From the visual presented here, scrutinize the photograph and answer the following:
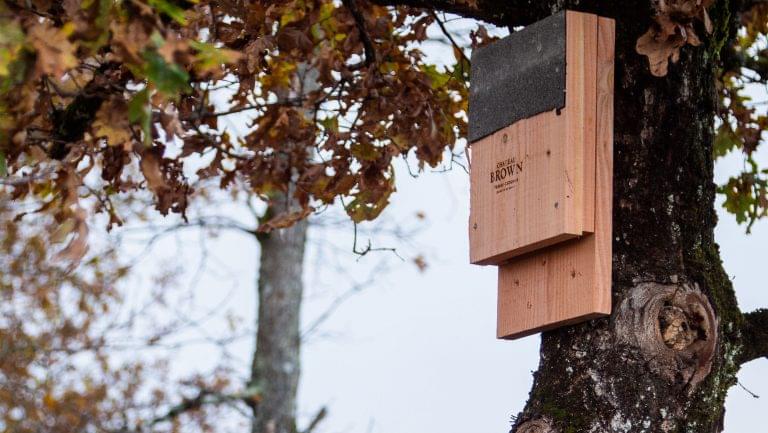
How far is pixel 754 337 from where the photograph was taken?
316 cm

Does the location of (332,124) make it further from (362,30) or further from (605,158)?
(605,158)

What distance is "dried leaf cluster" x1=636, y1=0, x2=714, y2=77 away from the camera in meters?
2.94

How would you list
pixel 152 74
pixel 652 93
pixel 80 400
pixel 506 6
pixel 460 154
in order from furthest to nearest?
pixel 80 400
pixel 460 154
pixel 506 6
pixel 652 93
pixel 152 74

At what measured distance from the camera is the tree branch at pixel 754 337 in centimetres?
312

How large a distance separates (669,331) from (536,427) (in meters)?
0.42

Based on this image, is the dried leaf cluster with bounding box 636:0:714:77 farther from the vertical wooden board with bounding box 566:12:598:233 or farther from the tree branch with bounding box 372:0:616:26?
the tree branch with bounding box 372:0:616:26

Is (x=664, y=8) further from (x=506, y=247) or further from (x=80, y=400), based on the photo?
(x=80, y=400)

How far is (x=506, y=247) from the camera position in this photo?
10.3 feet

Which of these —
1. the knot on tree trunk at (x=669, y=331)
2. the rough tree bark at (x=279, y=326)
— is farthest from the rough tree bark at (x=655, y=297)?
the rough tree bark at (x=279, y=326)

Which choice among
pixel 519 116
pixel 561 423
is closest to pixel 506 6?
pixel 519 116

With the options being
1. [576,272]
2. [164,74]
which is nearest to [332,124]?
[576,272]

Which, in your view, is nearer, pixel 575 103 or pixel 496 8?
pixel 575 103

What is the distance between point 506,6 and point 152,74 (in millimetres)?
1639

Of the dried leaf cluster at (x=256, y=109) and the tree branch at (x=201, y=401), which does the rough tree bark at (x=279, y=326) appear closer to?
the tree branch at (x=201, y=401)
